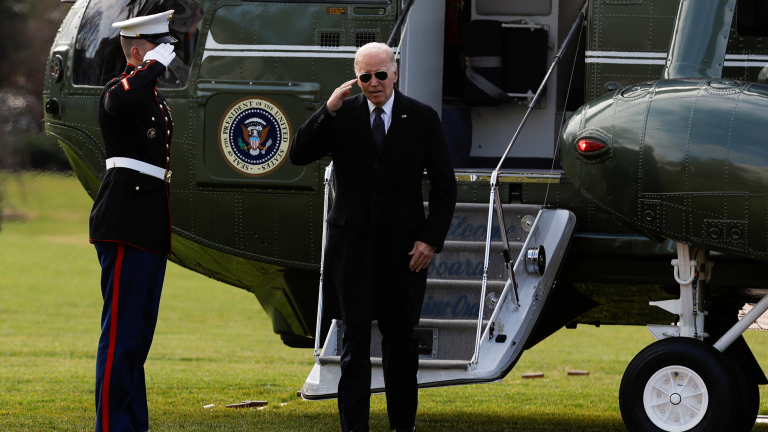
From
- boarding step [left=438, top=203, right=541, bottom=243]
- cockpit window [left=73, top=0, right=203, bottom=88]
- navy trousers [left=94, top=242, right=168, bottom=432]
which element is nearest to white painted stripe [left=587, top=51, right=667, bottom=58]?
boarding step [left=438, top=203, right=541, bottom=243]

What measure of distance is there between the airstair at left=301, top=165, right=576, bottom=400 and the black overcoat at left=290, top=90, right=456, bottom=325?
1.51 feet

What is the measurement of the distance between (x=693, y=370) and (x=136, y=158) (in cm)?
289

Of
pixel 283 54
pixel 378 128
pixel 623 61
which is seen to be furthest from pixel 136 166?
pixel 623 61

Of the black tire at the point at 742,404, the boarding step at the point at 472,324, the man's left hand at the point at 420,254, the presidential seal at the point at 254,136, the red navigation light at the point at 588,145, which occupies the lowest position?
the black tire at the point at 742,404

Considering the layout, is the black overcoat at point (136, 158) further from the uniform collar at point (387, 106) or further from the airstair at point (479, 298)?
the uniform collar at point (387, 106)

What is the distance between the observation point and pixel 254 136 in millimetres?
6629

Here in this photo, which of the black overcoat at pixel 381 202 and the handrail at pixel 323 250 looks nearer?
the black overcoat at pixel 381 202

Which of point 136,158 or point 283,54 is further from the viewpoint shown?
point 283,54

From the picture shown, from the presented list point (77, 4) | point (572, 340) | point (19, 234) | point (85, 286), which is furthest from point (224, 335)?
point (19, 234)

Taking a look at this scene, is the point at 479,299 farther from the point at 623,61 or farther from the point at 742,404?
the point at 623,61

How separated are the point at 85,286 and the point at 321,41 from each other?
52.4 feet

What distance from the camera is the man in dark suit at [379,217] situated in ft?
16.2

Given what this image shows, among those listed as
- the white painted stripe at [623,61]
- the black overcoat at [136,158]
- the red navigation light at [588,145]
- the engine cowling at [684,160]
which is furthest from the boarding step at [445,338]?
the white painted stripe at [623,61]

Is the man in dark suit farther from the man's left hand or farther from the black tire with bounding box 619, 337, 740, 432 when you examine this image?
the black tire with bounding box 619, 337, 740, 432
